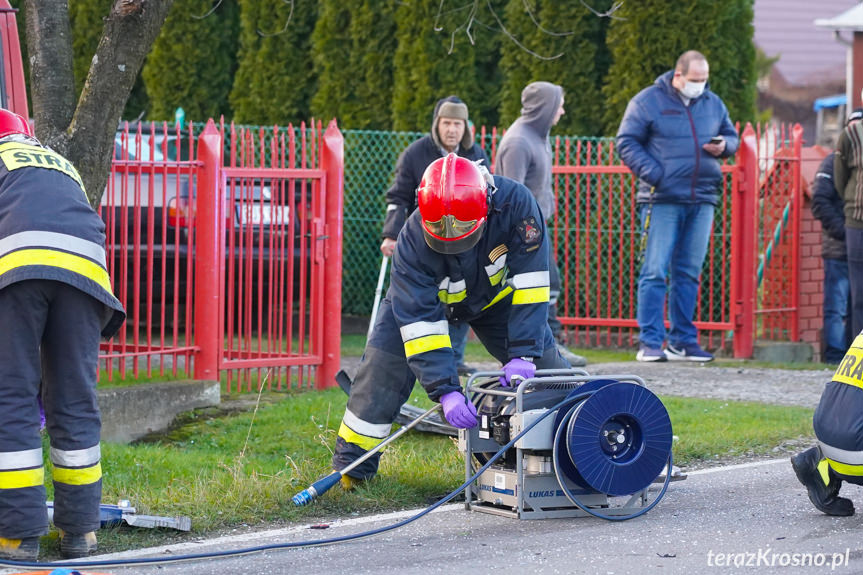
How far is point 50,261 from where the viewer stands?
472 cm

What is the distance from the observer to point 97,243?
4949 millimetres

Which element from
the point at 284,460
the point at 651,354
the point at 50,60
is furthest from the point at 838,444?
the point at 651,354

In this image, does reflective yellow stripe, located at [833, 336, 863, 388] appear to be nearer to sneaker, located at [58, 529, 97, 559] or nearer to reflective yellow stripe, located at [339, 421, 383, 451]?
reflective yellow stripe, located at [339, 421, 383, 451]

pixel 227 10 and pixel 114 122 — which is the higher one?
pixel 227 10

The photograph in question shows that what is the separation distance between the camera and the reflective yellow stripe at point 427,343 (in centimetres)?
547

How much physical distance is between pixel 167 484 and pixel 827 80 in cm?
3273

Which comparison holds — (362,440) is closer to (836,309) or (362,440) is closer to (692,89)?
(692,89)

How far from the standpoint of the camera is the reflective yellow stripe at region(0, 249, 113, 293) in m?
4.69

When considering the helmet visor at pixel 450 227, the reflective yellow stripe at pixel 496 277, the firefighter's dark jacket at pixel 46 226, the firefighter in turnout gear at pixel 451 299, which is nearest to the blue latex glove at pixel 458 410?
the firefighter in turnout gear at pixel 451 299

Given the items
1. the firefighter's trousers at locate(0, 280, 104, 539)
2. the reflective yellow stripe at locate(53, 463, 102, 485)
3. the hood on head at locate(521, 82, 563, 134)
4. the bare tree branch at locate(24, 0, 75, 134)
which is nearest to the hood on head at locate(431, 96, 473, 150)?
the hood on head at locate(521, 82, 563, 134)

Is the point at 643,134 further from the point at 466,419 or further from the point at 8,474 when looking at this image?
the point at 8,474

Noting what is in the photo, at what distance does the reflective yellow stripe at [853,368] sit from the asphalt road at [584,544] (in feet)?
1.96

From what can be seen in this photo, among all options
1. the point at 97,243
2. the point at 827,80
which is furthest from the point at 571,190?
the point at 827,80

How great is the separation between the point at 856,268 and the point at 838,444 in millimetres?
4788
